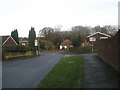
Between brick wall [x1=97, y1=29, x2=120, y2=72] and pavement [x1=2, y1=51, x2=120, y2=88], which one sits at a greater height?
brick wall [x1=97, y1=29, x2=120, y2=72]

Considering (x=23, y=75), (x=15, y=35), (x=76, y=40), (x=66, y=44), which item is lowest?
(x=23, y=75)

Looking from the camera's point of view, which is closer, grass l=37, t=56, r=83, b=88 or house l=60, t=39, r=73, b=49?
grass l=37, t=56, r=83, b=88

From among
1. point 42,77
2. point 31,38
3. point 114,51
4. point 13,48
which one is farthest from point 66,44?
point 42,77

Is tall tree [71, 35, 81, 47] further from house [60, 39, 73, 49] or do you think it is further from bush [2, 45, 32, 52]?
house [60, 39, 73, 49]

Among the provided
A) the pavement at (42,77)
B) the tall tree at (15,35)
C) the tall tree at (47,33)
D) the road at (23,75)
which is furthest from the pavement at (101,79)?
the tall tree at (47,33)

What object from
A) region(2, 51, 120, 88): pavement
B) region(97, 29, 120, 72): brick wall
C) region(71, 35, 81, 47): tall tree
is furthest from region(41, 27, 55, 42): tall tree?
region(2, 51, 120, 88): pavement

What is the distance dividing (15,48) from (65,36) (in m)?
61.5

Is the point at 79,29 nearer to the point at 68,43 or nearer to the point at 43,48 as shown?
the point at 68,43

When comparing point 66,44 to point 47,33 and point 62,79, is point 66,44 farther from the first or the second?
point 62,79

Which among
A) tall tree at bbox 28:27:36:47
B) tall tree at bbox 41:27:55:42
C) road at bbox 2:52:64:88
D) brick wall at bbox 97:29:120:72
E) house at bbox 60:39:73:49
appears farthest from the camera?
tall tree at bbox 41:27:55:42

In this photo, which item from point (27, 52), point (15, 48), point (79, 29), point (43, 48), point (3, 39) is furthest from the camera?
point (79, 29)

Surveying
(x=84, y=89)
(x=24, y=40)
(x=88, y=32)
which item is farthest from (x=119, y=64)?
(x=24, y=40)

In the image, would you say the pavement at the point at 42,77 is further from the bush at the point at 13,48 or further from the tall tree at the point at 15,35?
the tall tree at the point at 15,35

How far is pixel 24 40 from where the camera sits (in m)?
93.7
